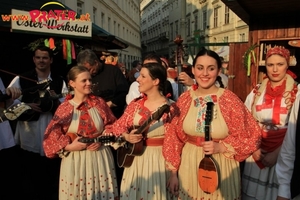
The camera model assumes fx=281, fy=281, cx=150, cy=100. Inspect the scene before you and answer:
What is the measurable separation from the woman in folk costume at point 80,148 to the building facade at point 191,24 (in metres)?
4.76

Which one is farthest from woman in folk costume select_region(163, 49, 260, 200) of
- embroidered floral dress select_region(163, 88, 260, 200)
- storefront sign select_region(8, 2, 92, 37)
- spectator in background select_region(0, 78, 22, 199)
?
storefront sign select_region(8, 2, 92, 37)

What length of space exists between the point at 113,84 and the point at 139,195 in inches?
82.5

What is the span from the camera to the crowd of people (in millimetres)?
2314

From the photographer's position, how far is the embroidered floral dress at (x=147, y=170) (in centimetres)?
266

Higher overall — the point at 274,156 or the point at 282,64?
the point at 282,64

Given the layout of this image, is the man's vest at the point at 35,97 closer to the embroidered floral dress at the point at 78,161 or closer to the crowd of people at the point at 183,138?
the crowd of people at the point at 183,138

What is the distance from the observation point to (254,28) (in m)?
5.90

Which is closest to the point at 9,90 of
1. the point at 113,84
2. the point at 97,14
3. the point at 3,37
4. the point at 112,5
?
the point at 113,84

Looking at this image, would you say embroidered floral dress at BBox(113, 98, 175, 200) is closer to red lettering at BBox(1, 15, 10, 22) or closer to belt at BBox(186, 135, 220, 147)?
belt at BBox(186, 135, 220, 147)

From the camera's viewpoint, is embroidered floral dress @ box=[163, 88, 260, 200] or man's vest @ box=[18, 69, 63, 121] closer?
embroidered floral dress @ box=[163, 88, 260, 200]

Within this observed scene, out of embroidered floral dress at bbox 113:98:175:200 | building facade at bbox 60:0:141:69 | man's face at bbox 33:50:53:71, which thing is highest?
building facade at bbox 60:0:141:69

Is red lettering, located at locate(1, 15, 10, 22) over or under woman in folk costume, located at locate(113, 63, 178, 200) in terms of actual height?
over

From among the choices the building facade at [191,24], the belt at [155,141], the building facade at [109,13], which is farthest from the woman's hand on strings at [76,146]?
the building facade at [109,13]

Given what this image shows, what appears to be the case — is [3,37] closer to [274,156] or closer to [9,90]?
[9,90]
